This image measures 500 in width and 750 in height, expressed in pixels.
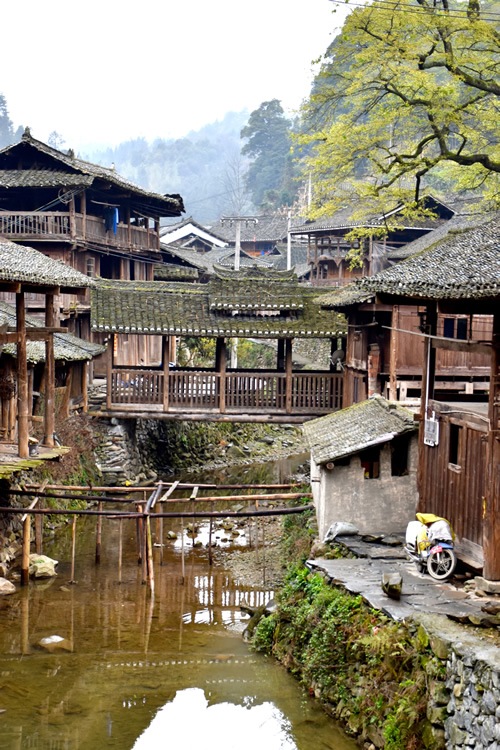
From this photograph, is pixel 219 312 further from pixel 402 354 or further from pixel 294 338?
pixel 402 354

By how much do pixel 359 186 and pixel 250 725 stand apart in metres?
15.6

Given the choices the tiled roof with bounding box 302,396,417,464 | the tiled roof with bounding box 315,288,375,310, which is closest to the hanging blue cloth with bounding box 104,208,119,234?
the tiled roof with bounding box 315,288,375,310

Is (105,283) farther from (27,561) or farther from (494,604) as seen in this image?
(494,604)

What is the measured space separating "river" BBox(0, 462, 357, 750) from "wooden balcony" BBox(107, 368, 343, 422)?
754 centimetres

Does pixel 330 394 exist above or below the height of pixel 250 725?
above

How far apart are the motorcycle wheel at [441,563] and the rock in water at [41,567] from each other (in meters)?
10.0

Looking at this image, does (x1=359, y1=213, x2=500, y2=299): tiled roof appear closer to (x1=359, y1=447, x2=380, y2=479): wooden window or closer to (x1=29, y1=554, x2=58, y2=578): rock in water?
(x1=359, y1=447, x2=380, y2=479): wooden window

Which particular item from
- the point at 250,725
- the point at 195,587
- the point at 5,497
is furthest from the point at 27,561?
the point at 250,725

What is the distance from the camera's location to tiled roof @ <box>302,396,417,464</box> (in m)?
16.3

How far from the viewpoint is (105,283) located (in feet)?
97.5

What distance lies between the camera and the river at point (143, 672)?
12242 millimetres

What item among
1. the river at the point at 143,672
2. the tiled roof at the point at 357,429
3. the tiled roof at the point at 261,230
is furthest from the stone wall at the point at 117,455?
the tiled roof at the point at 261,230

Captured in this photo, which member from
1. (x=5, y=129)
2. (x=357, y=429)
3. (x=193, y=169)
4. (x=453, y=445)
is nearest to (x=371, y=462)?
(x=357, y=429)

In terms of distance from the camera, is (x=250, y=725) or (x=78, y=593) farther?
(x=78, y=593)
